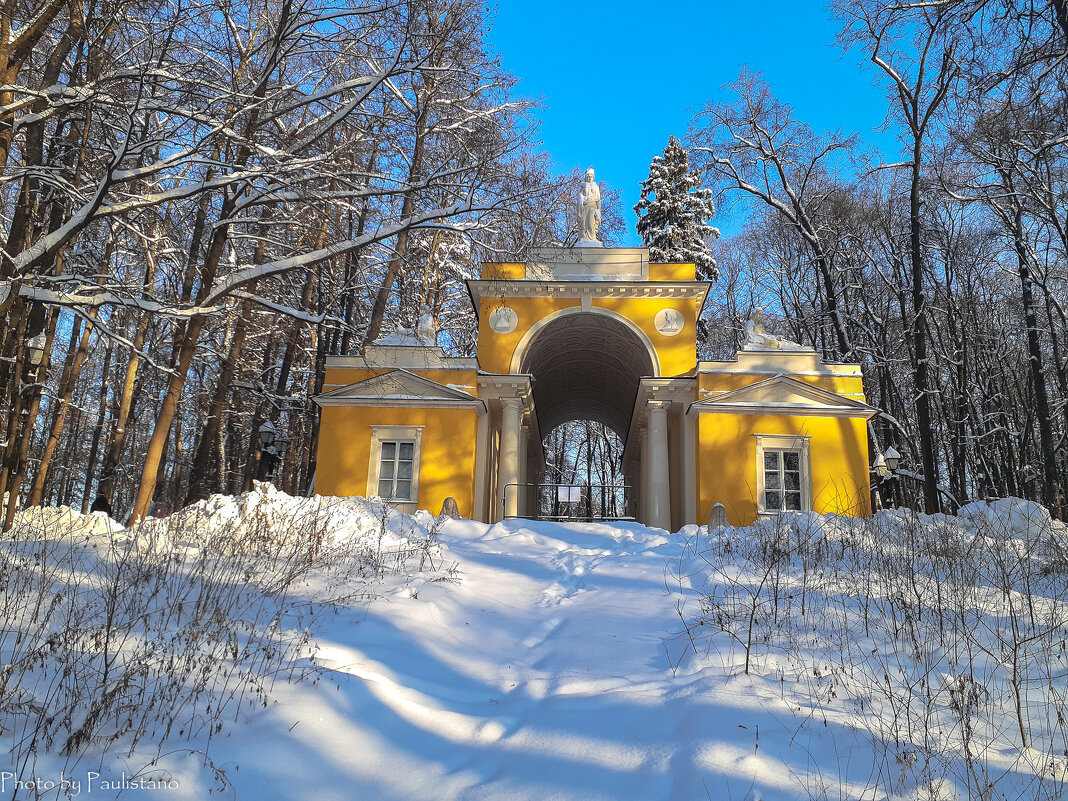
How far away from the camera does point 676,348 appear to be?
61.9 ft

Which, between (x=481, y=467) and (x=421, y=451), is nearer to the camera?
(x=421, y=451)

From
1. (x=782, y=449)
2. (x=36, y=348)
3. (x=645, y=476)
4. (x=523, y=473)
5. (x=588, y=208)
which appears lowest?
(x=645, y=476)

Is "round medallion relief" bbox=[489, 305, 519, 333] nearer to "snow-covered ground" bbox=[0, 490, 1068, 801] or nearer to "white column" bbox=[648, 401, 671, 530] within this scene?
"white column" bbox=[648, 401, 671, 530]

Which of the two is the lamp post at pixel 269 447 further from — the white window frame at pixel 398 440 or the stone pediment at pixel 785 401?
the stone pediment at pixel 785 401

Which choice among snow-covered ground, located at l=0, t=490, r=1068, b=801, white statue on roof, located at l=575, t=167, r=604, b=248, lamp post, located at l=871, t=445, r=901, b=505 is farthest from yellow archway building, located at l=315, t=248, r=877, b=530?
snow-covered ground, located at l=0, t=490, r=1068, b=801

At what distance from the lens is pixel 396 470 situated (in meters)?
17.5

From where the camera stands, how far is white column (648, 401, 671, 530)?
18.0 meters

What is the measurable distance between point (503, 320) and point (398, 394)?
12.1 feet

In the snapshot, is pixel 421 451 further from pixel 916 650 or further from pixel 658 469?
pixel 916 650

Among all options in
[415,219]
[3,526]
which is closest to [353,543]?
[415,219]

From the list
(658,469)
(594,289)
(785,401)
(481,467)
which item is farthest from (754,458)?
(481,467)

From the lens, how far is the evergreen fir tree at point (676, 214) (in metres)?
30.4

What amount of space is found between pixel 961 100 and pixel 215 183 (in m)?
8.67

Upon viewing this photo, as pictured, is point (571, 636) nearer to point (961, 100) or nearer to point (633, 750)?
point (633, 750)
